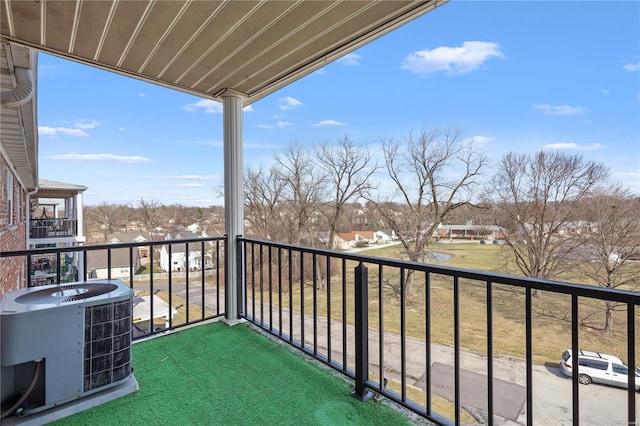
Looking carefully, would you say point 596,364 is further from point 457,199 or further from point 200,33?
point 200,33

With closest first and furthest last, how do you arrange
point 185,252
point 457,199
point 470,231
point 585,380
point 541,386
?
point 185,252 < point 585,380 < point 541,386 < point 470,231 < point 457,199

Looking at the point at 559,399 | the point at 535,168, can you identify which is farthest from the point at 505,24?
the point at 559,399

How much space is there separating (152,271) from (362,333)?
2013 millimetres

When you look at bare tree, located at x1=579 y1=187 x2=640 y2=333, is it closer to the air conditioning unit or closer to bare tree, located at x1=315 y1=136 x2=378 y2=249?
bare tree, located at x1=315 y1=136 x2=378 y2=249

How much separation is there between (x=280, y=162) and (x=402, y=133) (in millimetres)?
5710

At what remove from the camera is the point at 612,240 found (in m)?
8.59

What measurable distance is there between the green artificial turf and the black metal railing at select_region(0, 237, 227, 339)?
0.60 meters

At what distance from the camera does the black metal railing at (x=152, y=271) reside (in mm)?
2381

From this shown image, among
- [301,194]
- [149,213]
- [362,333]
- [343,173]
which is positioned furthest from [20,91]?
[343,173]

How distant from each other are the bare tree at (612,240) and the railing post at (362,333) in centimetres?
1008

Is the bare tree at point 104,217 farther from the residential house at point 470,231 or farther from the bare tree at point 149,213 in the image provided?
the residential house at point 470,231

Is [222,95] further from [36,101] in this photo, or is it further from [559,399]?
[559,399]

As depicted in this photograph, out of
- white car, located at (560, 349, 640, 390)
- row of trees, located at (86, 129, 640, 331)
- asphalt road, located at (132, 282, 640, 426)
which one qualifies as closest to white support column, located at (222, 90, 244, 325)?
asphalt road, located at (132, 282, 640, 426)

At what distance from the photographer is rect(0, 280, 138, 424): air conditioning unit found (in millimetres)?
1416
